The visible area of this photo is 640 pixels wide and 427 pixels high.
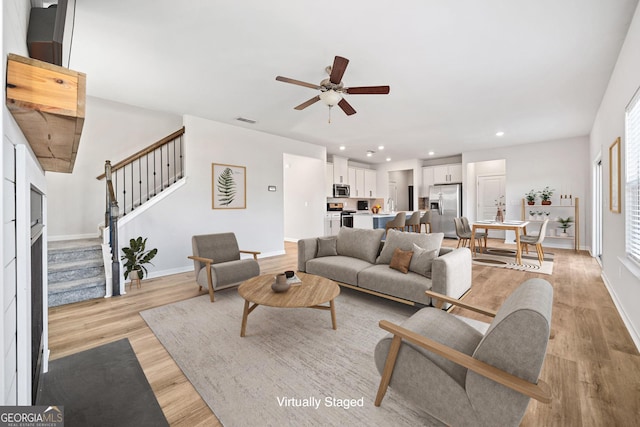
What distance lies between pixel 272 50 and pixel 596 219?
7.26 meters

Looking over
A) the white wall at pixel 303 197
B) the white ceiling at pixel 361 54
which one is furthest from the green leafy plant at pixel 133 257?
the white wall at pixel 303 197

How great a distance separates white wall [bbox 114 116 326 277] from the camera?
453 centimetres

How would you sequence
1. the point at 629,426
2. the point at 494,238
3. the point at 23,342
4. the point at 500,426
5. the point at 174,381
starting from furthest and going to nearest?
the point at 494,238
the point at 174,381
the point at 629,426
the point at 500,426
the point at 23,342

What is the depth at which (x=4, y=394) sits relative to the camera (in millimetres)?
734

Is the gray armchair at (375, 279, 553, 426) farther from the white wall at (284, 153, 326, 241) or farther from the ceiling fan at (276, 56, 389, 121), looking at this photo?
the white wall at (284, 153, 326, 241)

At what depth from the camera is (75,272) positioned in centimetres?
352

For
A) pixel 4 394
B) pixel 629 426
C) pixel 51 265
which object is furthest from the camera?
pixel 51 265

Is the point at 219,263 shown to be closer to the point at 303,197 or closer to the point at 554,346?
the point at 554,346

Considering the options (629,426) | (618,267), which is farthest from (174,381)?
(618,267)

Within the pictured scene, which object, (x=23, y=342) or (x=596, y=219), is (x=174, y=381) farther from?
(x=596, y=219)

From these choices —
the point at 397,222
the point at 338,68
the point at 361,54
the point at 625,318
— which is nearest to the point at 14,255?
the point at 338,68

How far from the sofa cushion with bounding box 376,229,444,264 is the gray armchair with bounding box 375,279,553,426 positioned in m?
1.62

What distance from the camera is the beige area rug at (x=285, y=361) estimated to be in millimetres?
1584

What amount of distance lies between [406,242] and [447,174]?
6.43 m
